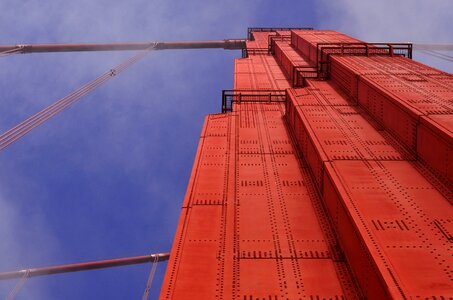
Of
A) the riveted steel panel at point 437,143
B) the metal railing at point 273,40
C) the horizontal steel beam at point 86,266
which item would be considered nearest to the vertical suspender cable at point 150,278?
the horizontal steel beam at point 86,266

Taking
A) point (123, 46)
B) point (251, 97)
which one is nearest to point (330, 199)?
point (251, 97)

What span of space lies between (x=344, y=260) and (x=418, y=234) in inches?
55.7

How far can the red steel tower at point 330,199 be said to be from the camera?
6.86m

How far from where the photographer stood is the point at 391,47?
18906 mm

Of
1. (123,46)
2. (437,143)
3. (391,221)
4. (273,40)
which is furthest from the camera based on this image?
(123,46)

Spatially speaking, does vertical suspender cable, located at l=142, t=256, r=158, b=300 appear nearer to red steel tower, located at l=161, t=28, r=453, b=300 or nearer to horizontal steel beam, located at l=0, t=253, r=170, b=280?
horizontal steel beam, located at l=0, t=253, r=170, b=280

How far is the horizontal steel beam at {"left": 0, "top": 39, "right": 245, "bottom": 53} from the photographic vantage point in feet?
118

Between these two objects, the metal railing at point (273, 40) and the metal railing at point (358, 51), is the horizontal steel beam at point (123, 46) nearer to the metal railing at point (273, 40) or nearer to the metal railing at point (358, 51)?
the metal railing at point (273, 40)

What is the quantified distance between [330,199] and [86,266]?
1704 centimetres

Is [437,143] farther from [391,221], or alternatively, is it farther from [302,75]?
[302,75]

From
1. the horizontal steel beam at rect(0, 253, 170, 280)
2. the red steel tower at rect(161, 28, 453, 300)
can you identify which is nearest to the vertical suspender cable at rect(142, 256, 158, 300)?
the horizontal steel beam at rect(0, 253, 170, 280)

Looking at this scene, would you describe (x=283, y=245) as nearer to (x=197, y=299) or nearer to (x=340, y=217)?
(x=340, y=217)

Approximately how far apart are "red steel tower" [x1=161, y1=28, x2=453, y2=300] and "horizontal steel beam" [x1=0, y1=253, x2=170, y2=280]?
36.8ft

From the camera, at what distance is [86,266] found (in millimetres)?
22828
